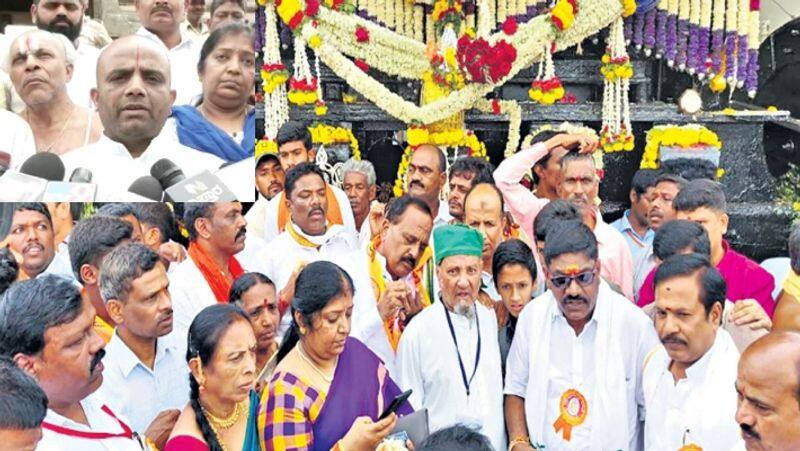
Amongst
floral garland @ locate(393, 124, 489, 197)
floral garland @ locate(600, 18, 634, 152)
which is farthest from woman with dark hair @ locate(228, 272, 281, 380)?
floral garland @ locate(600, 18, 634, 152)

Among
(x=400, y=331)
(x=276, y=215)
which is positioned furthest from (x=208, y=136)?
(x=400, y=331)

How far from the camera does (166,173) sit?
14.2ft

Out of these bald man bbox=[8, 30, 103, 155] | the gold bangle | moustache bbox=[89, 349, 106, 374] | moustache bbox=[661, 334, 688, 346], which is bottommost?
the gold bangle

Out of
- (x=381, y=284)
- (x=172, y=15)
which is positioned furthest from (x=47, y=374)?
(x=172, y=15)

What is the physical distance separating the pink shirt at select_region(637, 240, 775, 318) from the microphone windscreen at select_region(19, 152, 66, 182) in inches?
91.3

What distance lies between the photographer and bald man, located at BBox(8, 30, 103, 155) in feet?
13.8

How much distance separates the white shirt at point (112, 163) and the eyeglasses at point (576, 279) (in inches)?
63.7

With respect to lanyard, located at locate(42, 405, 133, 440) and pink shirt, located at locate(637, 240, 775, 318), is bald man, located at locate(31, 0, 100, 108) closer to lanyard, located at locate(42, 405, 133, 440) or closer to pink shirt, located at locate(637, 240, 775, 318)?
lanyard, located at locate(42, 405, 133, 440)

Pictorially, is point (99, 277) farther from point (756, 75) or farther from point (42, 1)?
point (756, 75)

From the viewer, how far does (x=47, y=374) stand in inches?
114

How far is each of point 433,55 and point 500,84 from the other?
1.62ft

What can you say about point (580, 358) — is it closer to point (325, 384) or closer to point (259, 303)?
point (325, 384)

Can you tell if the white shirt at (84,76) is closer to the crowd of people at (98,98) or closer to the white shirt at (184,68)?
the crowd of people at (98,98)

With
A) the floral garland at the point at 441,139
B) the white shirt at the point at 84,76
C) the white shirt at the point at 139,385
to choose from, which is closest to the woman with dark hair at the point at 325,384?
the white shirt at the point at 139,385
